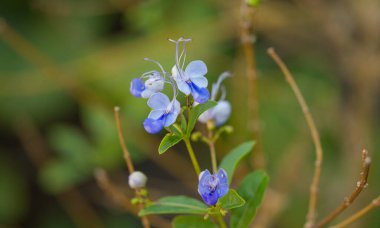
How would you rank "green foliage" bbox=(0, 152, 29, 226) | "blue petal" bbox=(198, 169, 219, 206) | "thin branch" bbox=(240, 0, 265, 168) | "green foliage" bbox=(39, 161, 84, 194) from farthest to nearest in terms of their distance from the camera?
"green foliage" bbox=(0, 152, 29, 226) < "green foliage" bbox=(39, 161, 84, 194) < "thin branch" bbox=(240, 0, 265, 168) < "blue petal" bbox=(198, 169, 219, 206)

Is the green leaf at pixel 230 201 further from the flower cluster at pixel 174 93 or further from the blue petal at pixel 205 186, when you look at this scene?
the flower cluster at pixel 174 93

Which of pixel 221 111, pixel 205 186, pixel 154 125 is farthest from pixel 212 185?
pixel 221 111

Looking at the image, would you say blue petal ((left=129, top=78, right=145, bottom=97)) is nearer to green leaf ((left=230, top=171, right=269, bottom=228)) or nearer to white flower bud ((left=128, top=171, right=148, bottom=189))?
white flower bud ((left=128, top=171, right=148, bottom=189))

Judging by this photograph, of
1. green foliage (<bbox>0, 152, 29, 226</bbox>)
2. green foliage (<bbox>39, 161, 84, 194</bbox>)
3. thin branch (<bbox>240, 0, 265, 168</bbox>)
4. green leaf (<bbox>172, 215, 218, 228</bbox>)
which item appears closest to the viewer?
green leaf (<bbox>172, 215, 218, 228</bbox>)

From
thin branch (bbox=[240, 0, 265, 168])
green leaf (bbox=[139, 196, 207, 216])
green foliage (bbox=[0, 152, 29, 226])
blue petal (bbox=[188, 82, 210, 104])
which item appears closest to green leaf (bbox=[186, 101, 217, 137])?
blue petal (bbox=[188, 82, 210, 104])

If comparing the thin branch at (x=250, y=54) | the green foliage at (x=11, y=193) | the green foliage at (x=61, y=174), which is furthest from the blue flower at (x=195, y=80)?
the green foliage at (x=11, y=193)
